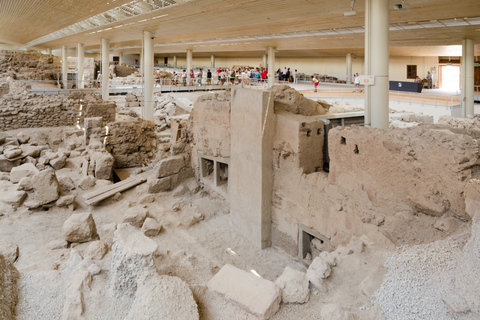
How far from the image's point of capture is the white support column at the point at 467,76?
16.5 meters

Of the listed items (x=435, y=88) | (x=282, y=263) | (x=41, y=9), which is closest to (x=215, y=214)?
(x=282, y=263)

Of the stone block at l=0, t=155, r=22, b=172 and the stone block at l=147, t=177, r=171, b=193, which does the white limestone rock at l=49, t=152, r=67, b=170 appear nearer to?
the stone block at l=0, t=155, r=22, b=172

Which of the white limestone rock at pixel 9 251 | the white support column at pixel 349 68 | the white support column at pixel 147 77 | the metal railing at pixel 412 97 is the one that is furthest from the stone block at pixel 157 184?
the white support column at pixel 349 68

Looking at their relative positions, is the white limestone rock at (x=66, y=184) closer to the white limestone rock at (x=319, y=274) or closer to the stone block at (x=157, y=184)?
the stone block at (x=157, y=184)

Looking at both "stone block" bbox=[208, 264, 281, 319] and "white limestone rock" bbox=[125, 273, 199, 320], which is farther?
"stone block" bbox=[208, 264, 281, 319]

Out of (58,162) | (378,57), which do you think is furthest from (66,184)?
(378,57)

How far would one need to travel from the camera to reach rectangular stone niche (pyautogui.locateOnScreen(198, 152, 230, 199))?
9.12 m

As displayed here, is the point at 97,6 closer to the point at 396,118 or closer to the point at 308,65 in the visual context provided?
the point at 396,118

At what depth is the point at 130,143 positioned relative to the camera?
1255 cm

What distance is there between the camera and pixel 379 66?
850 cm

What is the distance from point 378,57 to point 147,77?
456 inches

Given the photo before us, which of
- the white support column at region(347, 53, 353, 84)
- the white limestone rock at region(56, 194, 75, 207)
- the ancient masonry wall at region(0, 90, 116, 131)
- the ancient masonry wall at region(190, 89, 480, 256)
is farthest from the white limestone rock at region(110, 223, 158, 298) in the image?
the white support column at region(347, 53, 353, 84)

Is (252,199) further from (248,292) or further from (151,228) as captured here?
(248,292)

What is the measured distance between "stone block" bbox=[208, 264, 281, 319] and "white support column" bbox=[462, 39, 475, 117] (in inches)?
631
